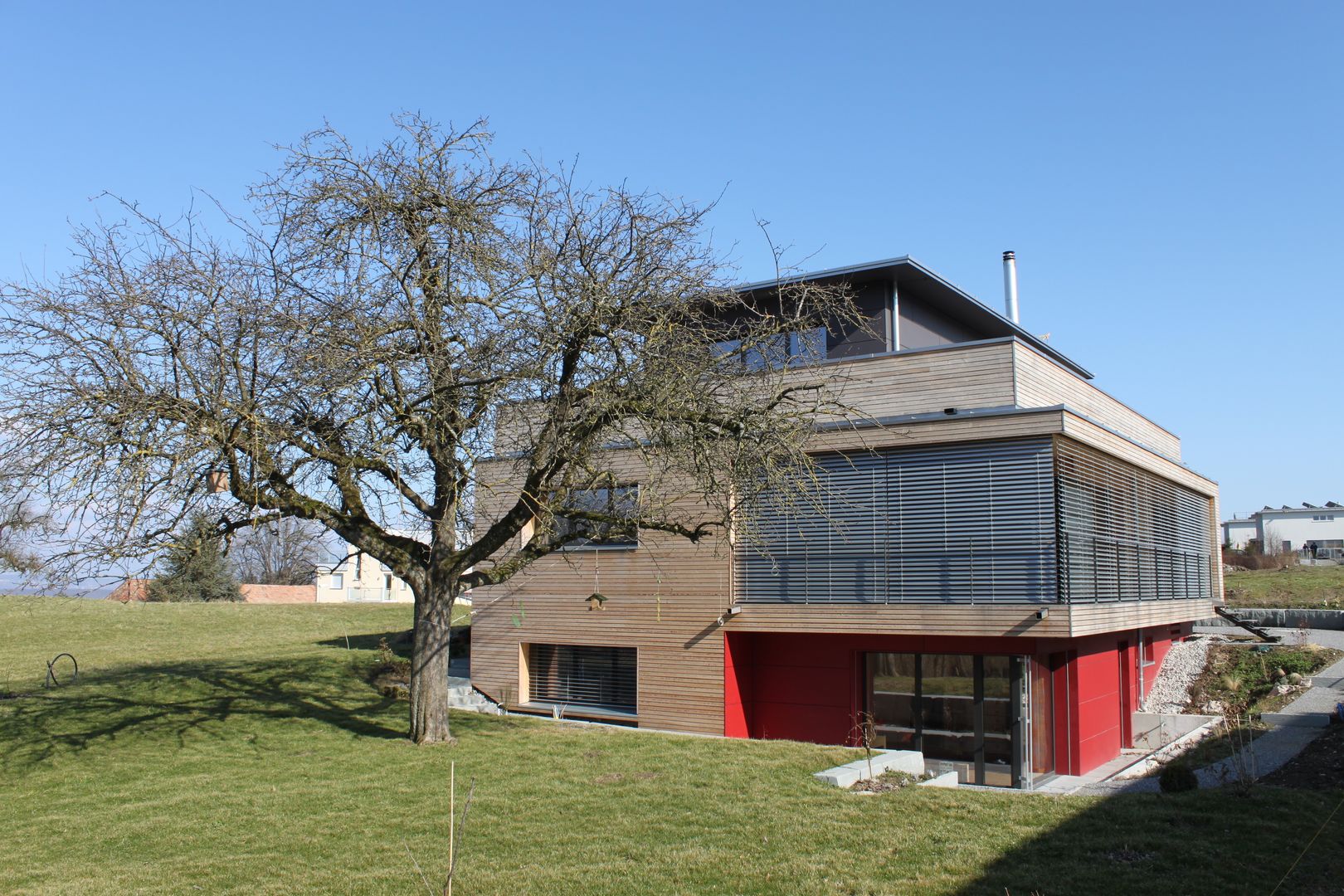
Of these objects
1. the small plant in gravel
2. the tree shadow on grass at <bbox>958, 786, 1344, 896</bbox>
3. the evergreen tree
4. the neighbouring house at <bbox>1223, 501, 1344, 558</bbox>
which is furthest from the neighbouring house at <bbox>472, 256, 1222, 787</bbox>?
the neighbouring house at <bbox>1223, 501, 1344, 558</bbox>

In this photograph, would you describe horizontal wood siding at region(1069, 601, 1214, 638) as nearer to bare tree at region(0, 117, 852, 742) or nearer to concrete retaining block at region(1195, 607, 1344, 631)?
bare tree at region(0, 117, 852, 742)

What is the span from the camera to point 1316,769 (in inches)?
419

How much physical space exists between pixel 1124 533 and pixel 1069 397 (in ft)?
7.57

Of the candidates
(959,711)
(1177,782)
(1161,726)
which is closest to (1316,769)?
(1177,782)

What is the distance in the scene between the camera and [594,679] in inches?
702

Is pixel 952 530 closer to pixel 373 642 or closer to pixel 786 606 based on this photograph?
pixel 786 606

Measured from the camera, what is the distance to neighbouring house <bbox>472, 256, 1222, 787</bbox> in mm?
13734

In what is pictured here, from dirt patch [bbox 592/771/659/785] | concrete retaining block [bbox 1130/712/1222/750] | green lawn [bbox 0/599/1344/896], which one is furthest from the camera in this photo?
concrete retaining block [bbox 1130/712/1222/750]

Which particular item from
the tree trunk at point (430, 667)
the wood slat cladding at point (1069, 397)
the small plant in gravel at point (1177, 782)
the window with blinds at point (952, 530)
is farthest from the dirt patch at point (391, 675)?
the small plant in gravel at point (1177, 782)

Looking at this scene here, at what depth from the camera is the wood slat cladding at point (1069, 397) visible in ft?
46.9

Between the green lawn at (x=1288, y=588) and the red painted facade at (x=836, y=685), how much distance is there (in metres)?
19.2

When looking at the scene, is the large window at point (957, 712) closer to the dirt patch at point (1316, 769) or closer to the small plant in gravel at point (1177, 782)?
the dirt patch at point (1316, 769)

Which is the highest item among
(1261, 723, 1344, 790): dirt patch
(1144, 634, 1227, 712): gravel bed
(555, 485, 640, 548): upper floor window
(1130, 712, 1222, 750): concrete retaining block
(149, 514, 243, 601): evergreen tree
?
(555, 485, 640, 548): upper floor window

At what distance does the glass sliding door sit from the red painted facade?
0.27 metres
